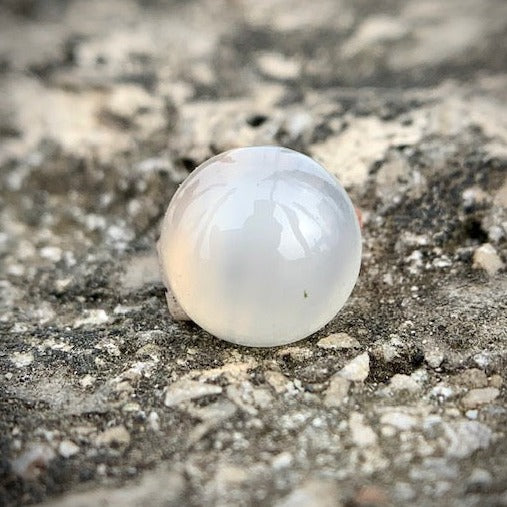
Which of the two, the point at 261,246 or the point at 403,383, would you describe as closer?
the point at 261,246

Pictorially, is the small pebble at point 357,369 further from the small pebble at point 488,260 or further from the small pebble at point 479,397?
the small pebble at point 488,260

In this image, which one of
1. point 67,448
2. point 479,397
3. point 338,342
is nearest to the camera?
point 67,448

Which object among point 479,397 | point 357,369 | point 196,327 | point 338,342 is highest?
point 196,327

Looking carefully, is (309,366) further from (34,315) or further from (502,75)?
(502,75)

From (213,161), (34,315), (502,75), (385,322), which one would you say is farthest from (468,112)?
(34,315)

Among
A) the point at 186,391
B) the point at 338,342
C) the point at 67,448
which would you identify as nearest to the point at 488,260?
the point at 338,342

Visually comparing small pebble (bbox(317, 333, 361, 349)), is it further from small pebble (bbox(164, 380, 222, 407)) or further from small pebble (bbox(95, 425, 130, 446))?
small pebble (bbox(95, 425, 130, 446))

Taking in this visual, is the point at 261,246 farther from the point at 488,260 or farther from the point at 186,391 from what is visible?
the point at 488,260
